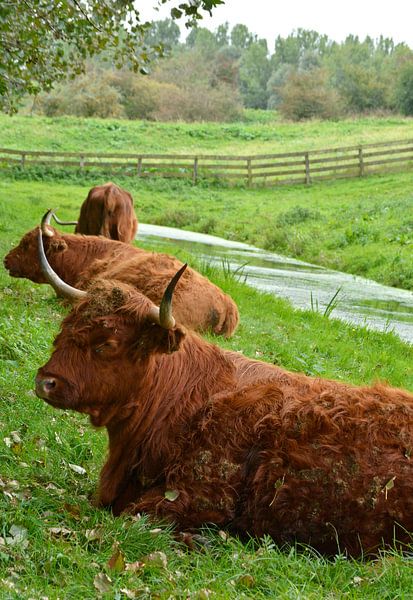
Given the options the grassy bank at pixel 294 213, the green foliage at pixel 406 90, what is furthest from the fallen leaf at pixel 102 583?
the green foliage at pixel 406 90

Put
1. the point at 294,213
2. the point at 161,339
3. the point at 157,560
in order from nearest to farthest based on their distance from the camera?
the point at 157,560 → the point at 161,339 → the point at 294,213

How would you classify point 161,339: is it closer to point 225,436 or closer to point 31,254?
point 225,436

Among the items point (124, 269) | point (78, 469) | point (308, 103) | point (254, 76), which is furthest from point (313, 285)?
point (254, 76)

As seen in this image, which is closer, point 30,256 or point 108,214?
point 30,256

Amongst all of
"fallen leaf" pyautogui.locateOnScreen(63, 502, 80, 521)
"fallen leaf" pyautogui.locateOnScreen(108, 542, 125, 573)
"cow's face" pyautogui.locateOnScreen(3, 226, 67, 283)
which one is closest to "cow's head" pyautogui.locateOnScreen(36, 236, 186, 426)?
"fallen leaf" pyautogui.locateOnScreen(63, 502, 80, 521)

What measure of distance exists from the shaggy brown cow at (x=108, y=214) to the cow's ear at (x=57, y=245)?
2.94 metres

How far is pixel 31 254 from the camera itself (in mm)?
10359

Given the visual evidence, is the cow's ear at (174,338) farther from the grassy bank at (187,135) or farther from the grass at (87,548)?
the grassy bank at (187,135)

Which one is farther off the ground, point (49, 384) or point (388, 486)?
point (49, 384)

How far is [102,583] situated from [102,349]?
1.49m

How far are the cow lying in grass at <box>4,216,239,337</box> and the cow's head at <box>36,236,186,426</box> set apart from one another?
3986 millimetres

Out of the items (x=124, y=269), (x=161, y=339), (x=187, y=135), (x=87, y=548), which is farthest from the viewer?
(x=187, y=135)

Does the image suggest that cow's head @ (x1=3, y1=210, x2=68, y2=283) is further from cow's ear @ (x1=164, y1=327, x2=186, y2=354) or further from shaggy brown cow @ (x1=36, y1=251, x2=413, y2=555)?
cow's ear @ (x1=164, y1=327, x2=186, y2=354)

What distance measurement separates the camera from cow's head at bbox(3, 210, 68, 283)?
10367 millimetres
